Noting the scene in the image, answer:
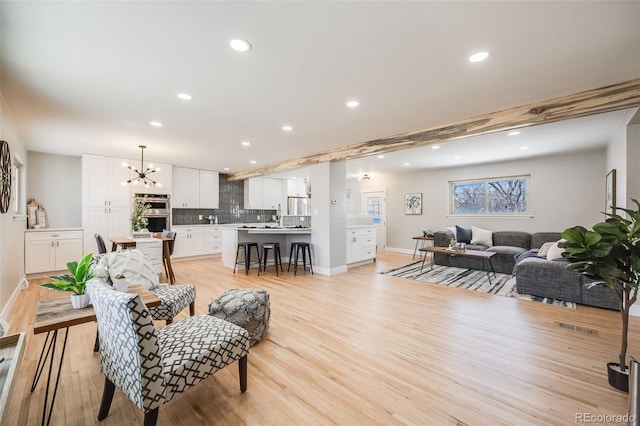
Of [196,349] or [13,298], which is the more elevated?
[196,349]

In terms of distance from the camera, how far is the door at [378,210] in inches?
359

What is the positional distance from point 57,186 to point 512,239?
1063cm

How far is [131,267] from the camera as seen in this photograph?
268 centimetres

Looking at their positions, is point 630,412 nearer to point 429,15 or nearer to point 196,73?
point 429,15

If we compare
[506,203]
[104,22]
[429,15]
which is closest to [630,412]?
[429,15]

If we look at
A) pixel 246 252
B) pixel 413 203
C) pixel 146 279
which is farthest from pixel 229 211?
pixel 146 279

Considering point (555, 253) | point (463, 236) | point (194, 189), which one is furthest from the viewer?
point (194, 189)

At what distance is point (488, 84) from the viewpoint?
8.85 feet

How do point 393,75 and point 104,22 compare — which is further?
point 393,75

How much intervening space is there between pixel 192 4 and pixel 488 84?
2671 mm

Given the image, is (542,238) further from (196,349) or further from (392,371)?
(196,349)

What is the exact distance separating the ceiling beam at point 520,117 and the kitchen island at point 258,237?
2.03m

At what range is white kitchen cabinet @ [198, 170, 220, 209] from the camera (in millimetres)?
7883

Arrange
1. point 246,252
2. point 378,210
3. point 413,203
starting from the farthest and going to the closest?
point 378,210
point 413,203
point 246,252
